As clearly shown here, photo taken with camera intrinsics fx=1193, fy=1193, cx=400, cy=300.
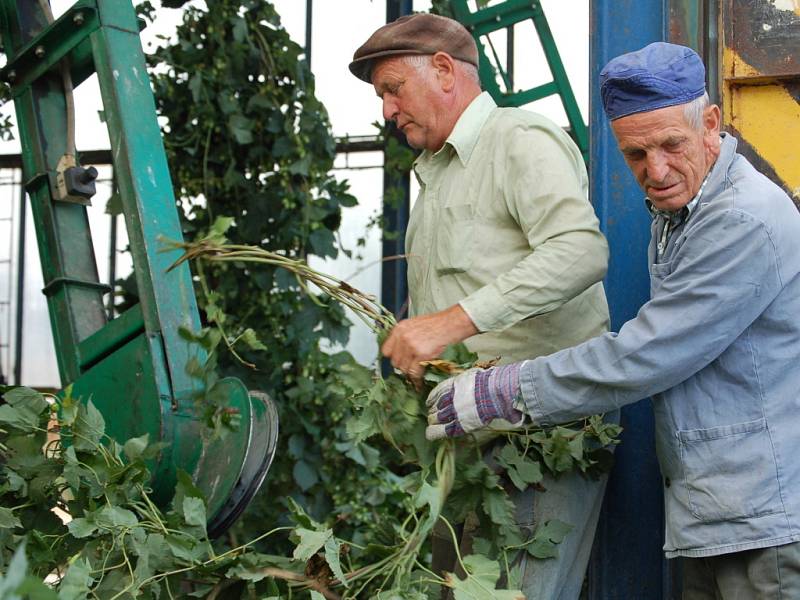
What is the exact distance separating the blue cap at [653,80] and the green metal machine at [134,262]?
1.15 m

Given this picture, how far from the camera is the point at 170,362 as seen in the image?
2812 millimetres

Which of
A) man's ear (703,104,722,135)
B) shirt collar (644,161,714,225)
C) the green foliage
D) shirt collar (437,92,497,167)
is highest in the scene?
man's ear (703,104,722,135)

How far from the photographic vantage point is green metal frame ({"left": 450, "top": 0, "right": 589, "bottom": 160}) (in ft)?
17.4

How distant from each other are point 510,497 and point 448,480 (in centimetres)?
26

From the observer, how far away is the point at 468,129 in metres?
2.72

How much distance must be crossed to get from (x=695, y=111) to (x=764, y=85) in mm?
588

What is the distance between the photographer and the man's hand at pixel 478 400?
2262mm

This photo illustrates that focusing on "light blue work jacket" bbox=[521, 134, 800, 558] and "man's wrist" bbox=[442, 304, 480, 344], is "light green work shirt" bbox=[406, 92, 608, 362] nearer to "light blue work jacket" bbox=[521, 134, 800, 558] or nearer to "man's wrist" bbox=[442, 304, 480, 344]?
"man's wrist" bbox=[442, 304, 480, 344]

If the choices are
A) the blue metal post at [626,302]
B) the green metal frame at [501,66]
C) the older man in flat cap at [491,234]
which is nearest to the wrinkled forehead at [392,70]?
the older man in flat cap at [491,234]

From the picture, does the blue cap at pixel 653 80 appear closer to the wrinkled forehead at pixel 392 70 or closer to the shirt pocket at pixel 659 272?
the shirt pocket at pixel 659 272

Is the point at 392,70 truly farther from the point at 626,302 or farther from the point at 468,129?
the point at 626,302

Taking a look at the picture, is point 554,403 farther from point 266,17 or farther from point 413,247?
point 266,17

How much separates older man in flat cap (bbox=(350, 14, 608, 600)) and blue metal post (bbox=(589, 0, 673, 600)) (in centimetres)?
15

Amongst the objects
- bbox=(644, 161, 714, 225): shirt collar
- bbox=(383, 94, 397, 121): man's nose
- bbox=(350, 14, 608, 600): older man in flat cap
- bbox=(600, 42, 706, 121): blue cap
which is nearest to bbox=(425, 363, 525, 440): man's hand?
bbox=(350, 14, 608, 600): older man in flat cap
